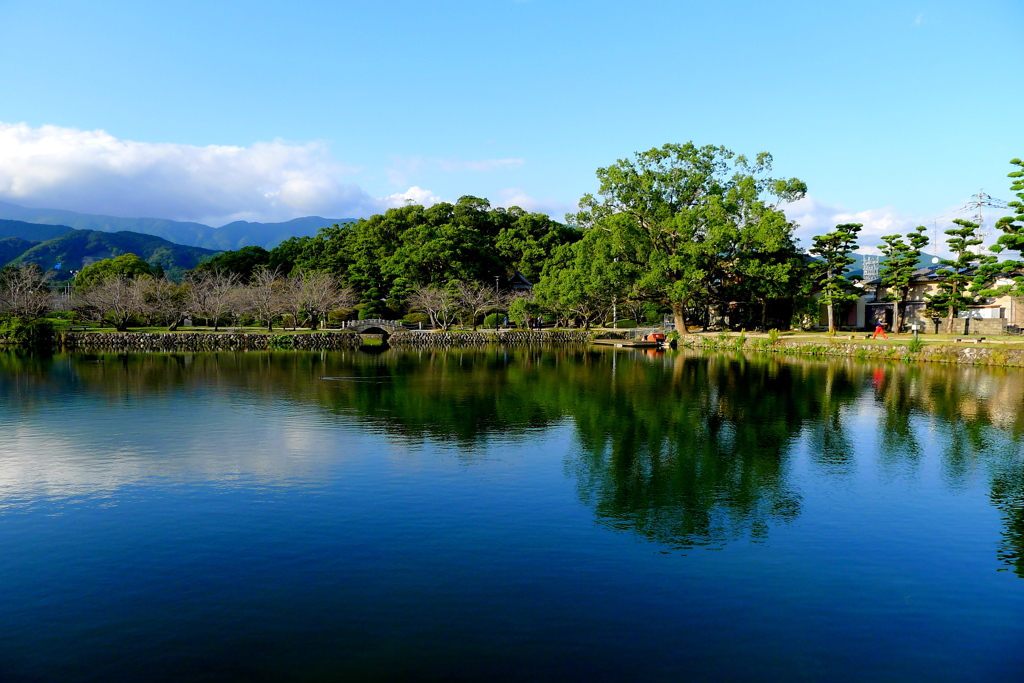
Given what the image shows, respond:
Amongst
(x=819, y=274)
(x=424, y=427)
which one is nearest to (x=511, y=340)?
(x=819, y=274)

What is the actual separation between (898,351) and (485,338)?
113 feet

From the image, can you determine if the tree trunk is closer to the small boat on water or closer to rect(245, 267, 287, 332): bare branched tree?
the small boat on water

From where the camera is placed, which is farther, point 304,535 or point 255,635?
point 304,535

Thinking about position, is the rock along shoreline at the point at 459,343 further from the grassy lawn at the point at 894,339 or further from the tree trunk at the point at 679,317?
the tree trunk at the point at 679,317

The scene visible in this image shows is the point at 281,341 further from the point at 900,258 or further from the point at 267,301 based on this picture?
the point at 900,258

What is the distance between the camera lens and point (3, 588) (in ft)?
28.7

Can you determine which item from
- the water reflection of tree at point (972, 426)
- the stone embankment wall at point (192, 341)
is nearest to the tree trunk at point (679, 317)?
the water reflection of tree at point (972, 426)

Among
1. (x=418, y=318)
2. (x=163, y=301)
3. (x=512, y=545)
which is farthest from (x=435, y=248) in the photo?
(x=512, y=545)

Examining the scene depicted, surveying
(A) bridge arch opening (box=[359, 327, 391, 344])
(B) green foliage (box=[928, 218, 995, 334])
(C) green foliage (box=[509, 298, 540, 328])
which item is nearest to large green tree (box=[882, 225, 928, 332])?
(B) green foliage (box=[928, 218, 995, 334])

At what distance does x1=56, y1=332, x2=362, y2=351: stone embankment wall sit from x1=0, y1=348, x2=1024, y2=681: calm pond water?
36413 mm

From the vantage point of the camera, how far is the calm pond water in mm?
7242

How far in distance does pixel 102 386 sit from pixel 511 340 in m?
39.8

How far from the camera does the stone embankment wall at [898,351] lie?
3744 centimetres

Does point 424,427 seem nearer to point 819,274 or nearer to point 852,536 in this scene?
point 852,536
